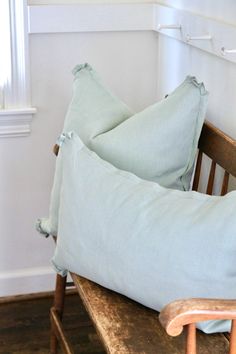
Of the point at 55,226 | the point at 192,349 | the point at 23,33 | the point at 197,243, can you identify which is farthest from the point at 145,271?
the point at 23,33

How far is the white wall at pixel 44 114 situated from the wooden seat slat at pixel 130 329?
87 cm

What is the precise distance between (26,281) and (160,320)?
143 cm

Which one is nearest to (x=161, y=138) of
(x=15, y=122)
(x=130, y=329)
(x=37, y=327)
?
(x=130, y=329)

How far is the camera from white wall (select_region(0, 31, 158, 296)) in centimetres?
233

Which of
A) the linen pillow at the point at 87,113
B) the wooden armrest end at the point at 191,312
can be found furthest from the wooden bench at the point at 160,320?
the linen pillow at the point at 87,113

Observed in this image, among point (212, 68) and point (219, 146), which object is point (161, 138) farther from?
point (212, 68)

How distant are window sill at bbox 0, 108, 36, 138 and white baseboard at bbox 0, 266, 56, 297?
0.51 meters

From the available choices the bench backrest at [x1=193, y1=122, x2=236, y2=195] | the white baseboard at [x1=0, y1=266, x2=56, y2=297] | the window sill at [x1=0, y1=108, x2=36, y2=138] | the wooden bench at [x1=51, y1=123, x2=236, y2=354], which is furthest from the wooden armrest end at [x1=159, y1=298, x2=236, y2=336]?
the white baseboard at [x1=0, y1=266, x2=56, y2=297]

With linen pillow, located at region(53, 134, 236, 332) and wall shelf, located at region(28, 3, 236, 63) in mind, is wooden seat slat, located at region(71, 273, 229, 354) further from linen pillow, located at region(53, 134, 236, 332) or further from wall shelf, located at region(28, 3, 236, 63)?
wall shelf, located at region(28, 3, 236, 63)

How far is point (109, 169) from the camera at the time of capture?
1622 millimetres

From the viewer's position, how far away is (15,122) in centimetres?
234

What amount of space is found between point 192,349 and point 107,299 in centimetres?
42

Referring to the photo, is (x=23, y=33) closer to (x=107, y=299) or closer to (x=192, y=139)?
(x=192, y=139)

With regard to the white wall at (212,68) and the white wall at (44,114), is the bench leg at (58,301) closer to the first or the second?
the white wall at (44,114)
